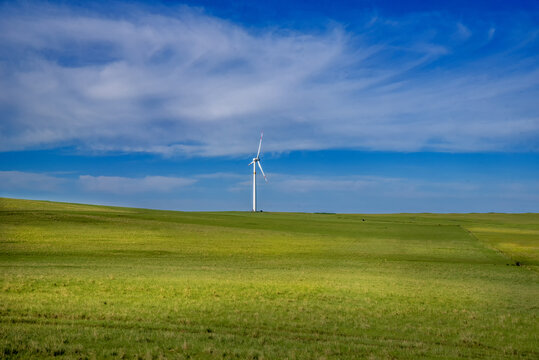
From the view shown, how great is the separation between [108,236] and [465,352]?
146 ft

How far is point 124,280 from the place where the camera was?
2505 cm

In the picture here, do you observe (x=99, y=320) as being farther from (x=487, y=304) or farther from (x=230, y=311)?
(x=487, y=304)

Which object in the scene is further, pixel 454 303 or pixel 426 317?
pixel 454 303

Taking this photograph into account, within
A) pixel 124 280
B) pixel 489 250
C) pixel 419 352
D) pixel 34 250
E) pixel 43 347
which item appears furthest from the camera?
pixel 489 250

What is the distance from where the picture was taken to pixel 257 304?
64.4 feet

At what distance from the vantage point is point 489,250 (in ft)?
170

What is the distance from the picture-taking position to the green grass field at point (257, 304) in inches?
529

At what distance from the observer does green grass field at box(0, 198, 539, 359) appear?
44.1 feet

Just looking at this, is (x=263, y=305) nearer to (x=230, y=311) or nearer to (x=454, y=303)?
(x=230, y=311)

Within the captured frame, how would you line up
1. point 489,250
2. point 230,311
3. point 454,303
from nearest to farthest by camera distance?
point 230,311 < point 454,303 < point 489,250

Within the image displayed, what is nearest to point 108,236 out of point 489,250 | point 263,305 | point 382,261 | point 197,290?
point 382,261

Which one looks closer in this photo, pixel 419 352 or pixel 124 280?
pixel 419 352

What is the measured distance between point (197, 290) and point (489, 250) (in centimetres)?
3935

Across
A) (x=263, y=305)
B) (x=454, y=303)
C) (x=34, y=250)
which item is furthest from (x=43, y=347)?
(x=34, y=250)
